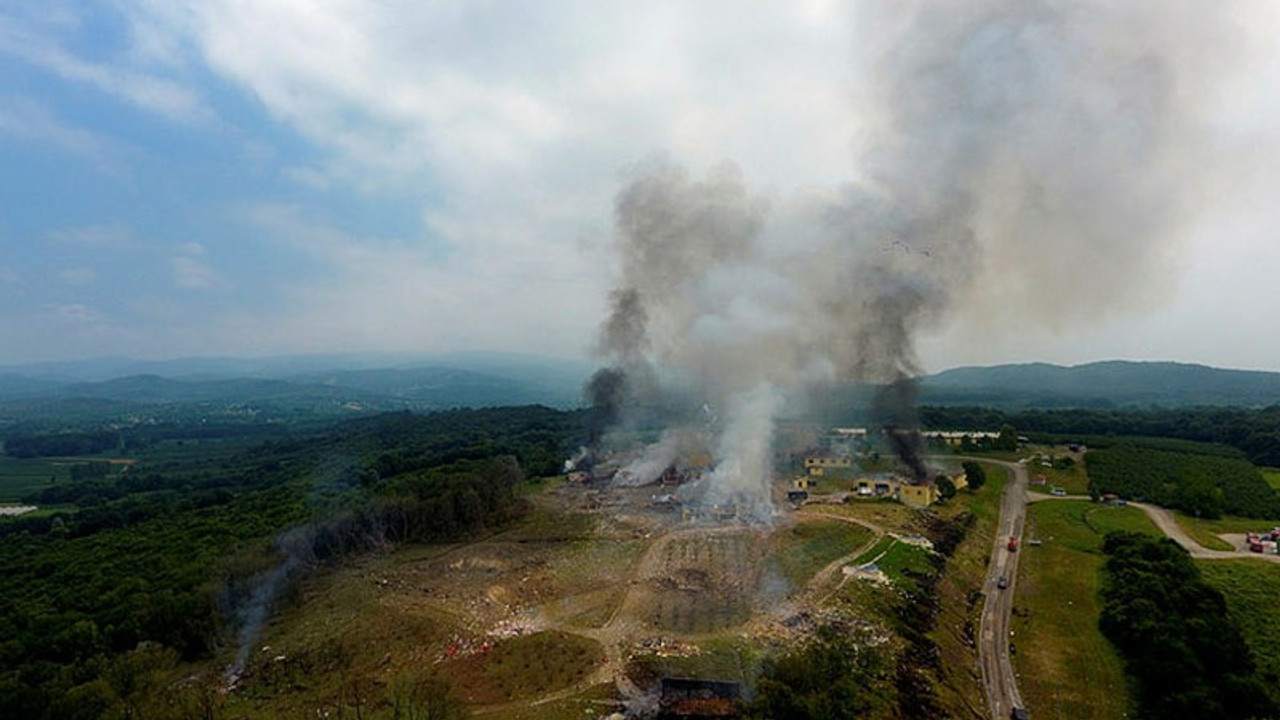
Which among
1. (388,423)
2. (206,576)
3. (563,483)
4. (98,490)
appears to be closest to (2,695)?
(206,576)

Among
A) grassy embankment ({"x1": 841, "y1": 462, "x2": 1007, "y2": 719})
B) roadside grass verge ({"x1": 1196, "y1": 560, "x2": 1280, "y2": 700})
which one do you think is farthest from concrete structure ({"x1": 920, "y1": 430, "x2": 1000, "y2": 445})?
roadside grass verge ({"x1": 1196, "y1": 560, "x2": 1280, "y2": 700})

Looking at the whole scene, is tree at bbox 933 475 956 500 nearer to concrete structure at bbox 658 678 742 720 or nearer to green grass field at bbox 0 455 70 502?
concrete structure at bbox 658 678 742 720

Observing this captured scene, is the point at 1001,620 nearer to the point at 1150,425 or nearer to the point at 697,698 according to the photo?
the point at 697,698

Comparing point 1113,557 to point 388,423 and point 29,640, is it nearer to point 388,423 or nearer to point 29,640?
point 29,640

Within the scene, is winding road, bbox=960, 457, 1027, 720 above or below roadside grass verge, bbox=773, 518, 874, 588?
below

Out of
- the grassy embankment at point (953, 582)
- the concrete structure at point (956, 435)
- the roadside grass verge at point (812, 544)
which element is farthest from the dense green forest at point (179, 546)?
the concrete structure at point (956, 435)
